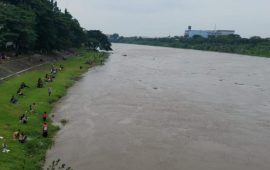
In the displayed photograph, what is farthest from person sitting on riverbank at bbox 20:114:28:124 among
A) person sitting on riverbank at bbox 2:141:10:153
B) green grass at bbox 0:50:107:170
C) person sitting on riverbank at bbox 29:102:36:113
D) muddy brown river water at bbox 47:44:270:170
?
person sitting on riverbank at bbox 2:141:10:153

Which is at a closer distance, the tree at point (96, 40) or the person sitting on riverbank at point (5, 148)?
the person sitting on riverbank at point (5, 148)

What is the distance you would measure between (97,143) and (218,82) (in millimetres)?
42285

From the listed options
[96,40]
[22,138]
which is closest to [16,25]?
[22,138]

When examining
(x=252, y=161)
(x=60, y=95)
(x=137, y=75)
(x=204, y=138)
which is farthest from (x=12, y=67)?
(x=252, y=161)

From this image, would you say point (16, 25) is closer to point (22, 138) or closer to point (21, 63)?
point (21, 63)

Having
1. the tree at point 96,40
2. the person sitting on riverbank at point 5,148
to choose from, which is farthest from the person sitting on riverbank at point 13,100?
the tree at point 96,40

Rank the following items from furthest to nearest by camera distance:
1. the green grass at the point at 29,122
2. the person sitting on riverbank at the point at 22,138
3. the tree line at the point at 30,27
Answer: the tree line at the point at 30,27, the person sitting on riverbank at the point at 22,138, the green grass at the point at 29,122

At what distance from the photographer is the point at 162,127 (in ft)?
113

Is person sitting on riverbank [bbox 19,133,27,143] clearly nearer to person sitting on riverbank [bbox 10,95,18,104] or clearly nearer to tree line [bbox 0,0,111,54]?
person sitting on riverbank [bbox 10,95,18,104]

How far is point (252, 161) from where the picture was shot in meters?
26.6

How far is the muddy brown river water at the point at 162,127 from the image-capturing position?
2591cm

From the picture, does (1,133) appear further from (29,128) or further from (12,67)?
(12,67)

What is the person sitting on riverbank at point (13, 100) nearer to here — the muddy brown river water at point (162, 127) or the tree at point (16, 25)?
the muddy brown river water at point (162, 127)

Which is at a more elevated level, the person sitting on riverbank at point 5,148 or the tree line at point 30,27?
the tree line at point 30,27
